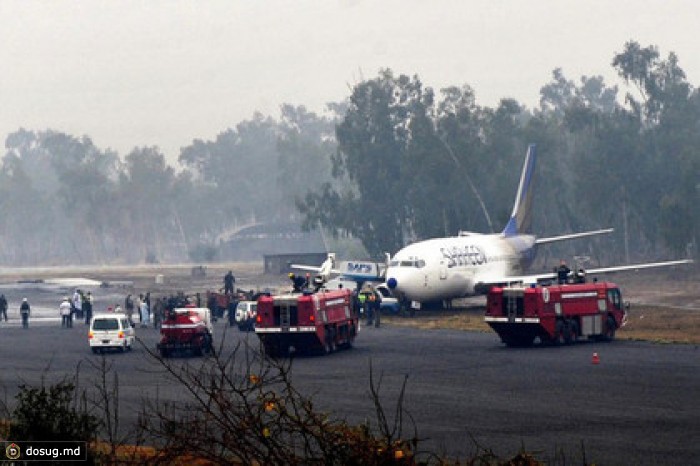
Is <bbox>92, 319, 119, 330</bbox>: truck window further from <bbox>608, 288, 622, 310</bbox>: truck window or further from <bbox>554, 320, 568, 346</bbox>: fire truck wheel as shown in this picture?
<bbox>608, 288, 622, 310</bbox>: truck window

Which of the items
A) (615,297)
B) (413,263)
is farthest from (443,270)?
(615,297)

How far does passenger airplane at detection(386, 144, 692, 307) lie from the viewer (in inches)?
2746

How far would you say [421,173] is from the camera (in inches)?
5310

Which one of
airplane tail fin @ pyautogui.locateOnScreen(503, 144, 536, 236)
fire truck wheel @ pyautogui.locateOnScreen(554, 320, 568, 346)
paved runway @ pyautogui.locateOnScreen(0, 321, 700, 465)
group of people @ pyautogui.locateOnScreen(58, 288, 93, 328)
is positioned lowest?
paved runway @ pyautogui.locateOnScreen(0, 321, 700, 465)

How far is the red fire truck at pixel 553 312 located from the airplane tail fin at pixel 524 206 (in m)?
32.8

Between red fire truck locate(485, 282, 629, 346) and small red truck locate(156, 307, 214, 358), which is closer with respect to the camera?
red fire truck locate(485, 282, 629, 346)

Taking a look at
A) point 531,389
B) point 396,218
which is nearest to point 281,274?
point 396,218

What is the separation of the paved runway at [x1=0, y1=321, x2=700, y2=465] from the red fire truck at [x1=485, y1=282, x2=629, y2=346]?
794 millimetres

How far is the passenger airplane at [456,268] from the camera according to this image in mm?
69750

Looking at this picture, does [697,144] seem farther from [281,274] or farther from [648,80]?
[281,274]

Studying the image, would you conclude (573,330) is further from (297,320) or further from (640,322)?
(640,322)

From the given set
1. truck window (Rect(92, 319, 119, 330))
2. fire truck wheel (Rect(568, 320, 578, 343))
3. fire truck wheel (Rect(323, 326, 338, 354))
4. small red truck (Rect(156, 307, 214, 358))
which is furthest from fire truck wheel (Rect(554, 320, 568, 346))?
truck window (Rect(92, 319, 119, 330))

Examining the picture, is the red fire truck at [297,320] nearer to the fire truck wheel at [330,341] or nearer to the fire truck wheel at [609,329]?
the fire truck wheel at [330,341]

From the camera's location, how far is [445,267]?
70.5 metres
